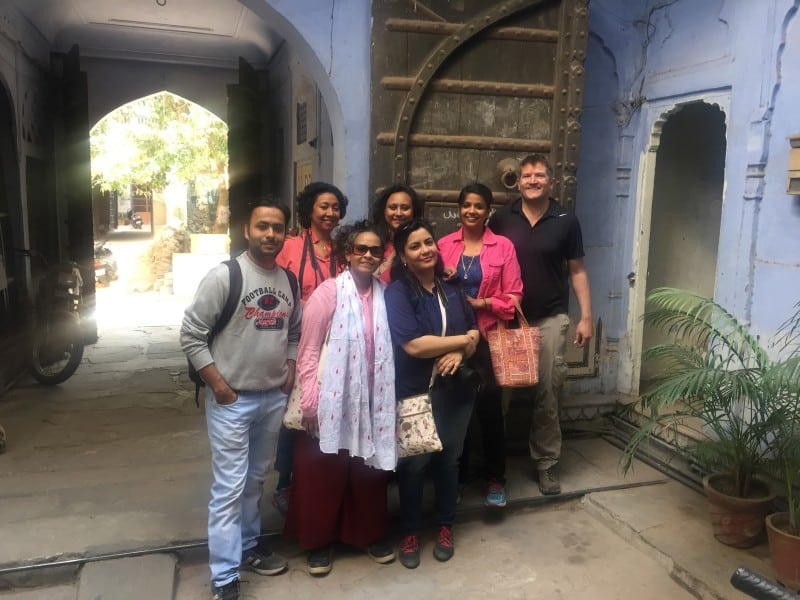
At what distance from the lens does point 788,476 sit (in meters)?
2.78

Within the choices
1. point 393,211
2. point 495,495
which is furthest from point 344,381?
point 495,495

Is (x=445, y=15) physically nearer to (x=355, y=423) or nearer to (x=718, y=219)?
(x=355, y=423)

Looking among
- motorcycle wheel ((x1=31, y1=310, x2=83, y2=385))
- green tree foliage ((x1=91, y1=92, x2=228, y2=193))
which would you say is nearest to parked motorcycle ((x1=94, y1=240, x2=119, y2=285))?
green tree foliage ((x1=91, y1=92, x2=228, y2=193))

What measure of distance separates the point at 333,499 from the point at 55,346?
3.91 metres

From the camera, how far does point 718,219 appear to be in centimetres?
536

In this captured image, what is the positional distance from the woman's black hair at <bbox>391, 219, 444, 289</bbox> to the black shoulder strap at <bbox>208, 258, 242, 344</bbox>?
697mm

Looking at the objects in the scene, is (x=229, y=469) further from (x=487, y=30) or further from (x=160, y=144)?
(x=160, y=144)

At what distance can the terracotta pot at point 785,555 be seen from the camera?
106 inches

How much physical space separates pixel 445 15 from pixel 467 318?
6.05ft

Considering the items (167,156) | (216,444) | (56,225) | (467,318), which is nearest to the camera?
(216,444)

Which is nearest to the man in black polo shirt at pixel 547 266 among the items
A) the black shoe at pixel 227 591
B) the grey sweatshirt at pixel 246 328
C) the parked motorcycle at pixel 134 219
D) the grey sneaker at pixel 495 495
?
the grey sneaker at pixel 495 495

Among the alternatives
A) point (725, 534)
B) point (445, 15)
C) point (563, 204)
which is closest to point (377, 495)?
point (725, 534)

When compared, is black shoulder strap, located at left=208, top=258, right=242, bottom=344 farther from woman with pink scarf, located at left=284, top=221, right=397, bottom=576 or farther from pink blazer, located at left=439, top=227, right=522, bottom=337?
pink blazer, located at left=439, top=227, right=522, bottom=337

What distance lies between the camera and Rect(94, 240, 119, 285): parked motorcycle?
13652mm
